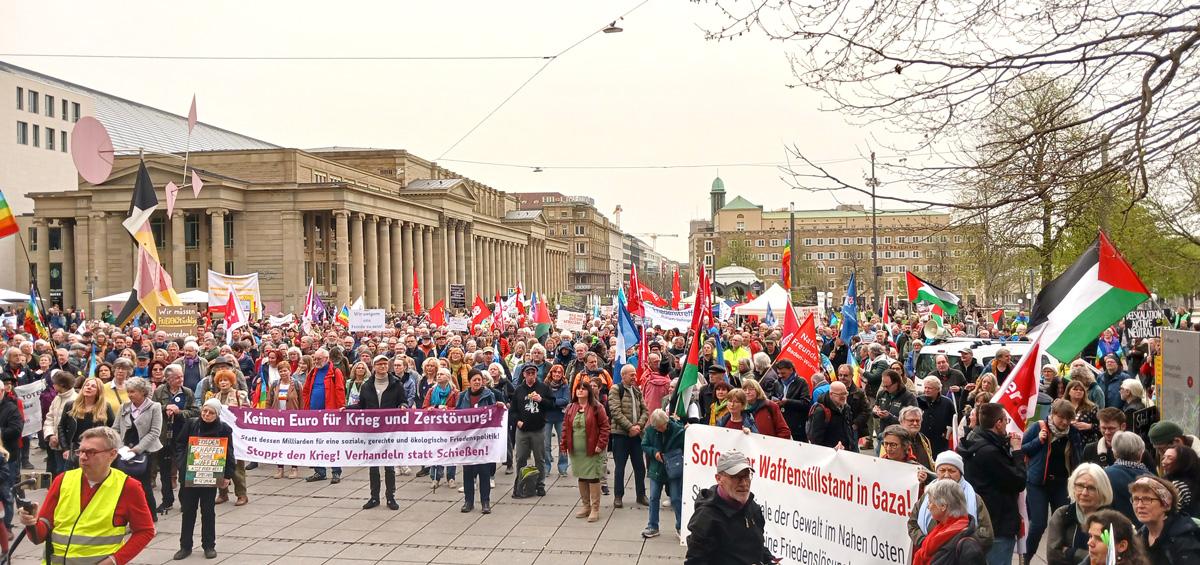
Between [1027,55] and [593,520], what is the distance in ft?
22.0

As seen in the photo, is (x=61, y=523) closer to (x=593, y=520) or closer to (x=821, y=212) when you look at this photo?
(x=593, y=520)

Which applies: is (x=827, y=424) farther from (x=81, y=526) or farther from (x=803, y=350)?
(x=81, y=526)

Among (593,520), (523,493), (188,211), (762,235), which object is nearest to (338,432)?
(523,493)

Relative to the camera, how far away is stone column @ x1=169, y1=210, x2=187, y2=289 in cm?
6656

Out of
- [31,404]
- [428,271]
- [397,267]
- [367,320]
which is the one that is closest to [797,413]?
[31,404]

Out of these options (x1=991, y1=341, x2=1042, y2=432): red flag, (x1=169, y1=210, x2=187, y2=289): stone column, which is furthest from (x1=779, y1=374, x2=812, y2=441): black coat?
(x1=169, y1=210, x2=187, y2=289): stone column

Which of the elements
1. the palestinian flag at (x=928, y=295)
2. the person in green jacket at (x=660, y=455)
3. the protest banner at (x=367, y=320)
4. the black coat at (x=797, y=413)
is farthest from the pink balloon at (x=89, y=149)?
the palestinian flag at (x=928, y=295)

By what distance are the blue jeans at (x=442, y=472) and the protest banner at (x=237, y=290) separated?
17825mm

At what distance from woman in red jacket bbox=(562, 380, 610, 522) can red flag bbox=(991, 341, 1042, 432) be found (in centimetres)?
462

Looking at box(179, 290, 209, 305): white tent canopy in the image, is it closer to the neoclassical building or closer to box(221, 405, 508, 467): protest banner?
the neoclassical building

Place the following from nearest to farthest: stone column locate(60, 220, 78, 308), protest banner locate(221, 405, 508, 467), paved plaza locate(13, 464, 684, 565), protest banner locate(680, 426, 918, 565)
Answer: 1. protest banner locate(680, 426, 918, 565)
2. paved plaza locate(13, 464, 684, 565)
3. protest banner locate(221, 405, 508, 467)
4. stone column locate(60, 220, 78, 308)

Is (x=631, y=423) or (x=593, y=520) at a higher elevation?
(x=631, y=423)

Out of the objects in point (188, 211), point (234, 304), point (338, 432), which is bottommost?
point (338, 432)

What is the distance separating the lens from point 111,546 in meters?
5.84
